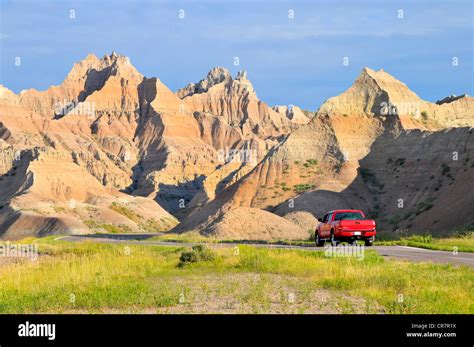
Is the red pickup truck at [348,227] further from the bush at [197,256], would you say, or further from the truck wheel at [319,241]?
the bush at [197,256]

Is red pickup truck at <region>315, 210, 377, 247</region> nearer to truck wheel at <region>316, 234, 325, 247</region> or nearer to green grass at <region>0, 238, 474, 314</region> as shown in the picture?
truck wheel at <region>316, 234, 325, 247</region>

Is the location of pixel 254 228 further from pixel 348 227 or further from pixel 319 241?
pixel 348 227

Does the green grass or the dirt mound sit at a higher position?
the dirt mound

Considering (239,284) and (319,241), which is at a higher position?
(319,241)

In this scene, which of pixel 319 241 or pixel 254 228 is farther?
pixel 254 228

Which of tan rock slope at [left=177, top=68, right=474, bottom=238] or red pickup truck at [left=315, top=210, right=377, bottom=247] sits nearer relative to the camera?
red pickup truck at [left=315, top=210, right=377, bottom=247]

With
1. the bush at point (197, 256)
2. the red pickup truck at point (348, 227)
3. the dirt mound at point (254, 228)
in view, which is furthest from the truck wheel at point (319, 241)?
the dirt mound at point (254, 228)

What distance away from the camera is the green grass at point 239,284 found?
16750 mm

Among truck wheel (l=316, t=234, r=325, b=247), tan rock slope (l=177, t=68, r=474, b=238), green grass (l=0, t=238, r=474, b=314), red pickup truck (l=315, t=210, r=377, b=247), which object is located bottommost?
green grass (l=0, t=238, r=474, b=314)

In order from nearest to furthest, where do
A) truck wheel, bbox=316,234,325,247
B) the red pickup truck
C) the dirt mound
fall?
the red pickup truck → truck wheel, bbox=316,234,325,247 → the dirt mound

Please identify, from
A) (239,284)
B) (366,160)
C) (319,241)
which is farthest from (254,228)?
(239,284)

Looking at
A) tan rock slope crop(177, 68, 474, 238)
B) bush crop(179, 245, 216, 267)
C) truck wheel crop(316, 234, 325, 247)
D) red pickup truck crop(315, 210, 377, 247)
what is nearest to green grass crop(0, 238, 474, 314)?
bush crop(179, 245, 216, 267)

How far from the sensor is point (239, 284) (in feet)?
68.0

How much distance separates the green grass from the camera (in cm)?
1675
